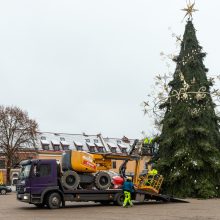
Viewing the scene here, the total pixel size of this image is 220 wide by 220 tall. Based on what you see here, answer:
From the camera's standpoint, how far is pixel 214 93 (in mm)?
33906

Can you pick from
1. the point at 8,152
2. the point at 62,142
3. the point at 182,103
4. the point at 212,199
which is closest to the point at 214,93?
the point at 182,103

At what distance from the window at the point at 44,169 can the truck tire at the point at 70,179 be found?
2.78ft

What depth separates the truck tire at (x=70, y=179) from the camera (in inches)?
899

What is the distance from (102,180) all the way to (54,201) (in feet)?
9.93

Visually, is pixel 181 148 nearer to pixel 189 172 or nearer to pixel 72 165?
pixel 189 172

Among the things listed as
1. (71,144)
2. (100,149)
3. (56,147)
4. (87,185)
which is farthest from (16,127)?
(87,185)

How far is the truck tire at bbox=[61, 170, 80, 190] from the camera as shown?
22.8 m

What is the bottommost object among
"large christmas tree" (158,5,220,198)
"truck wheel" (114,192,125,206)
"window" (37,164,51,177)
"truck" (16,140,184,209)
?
"truck wheel" (114,192,125,206)

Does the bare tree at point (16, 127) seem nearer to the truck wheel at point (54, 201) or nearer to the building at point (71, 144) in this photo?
the building at point (71, 144)

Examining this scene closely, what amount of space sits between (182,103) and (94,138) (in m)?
60.9

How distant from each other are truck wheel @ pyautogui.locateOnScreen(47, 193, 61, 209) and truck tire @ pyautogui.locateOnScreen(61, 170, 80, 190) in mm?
718

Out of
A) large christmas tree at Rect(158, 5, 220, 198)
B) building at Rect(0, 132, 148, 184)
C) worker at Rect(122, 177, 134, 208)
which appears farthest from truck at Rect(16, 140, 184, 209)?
building at Rect(0, 132, 148, 184)

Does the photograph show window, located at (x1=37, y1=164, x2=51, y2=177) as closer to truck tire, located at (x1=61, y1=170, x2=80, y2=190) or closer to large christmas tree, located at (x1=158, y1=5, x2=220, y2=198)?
truck tire, located at (x1=61, y1=170, x2=80, y2=190)

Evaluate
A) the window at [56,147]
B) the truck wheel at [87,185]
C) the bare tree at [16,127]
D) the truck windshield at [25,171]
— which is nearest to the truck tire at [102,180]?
the truck wheel at [87,185]
